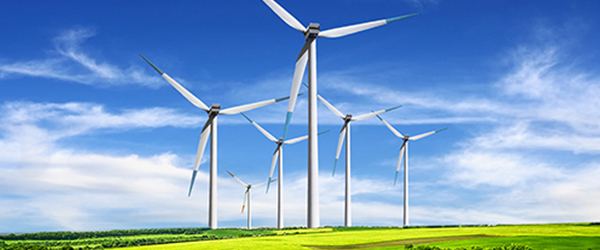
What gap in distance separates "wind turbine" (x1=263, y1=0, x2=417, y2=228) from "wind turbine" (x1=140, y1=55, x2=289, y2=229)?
2623 centimetres

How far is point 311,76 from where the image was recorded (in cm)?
6506

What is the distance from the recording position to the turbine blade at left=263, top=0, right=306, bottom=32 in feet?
227

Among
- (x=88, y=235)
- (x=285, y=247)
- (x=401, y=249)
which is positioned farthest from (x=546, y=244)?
(x=88, y=235)

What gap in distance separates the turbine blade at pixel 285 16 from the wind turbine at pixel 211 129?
26204 millimetres

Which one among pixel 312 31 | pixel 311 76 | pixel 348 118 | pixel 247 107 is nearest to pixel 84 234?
pixel 247 107

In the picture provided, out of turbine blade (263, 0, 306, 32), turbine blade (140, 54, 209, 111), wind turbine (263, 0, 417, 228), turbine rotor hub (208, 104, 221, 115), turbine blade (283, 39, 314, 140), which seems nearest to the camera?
wind turbine (263, 0, 417, 228)

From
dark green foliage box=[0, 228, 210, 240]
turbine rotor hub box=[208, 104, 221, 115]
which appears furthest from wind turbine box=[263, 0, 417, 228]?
turbine rotor hub box=[208, 104, 221, 115]

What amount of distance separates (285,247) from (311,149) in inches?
733

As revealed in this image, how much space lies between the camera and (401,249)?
43.2 meters

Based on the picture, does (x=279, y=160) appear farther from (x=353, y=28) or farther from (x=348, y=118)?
(x=353, y=28)

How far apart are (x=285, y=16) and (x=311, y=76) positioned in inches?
377

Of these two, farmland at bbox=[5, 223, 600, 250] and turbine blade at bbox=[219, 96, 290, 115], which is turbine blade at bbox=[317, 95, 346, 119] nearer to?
turbine blade at bbox=[219, 96, 290, 115]

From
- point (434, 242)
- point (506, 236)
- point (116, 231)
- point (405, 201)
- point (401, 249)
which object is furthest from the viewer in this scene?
point (405, 201)

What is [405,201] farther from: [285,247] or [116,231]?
[285,247]
